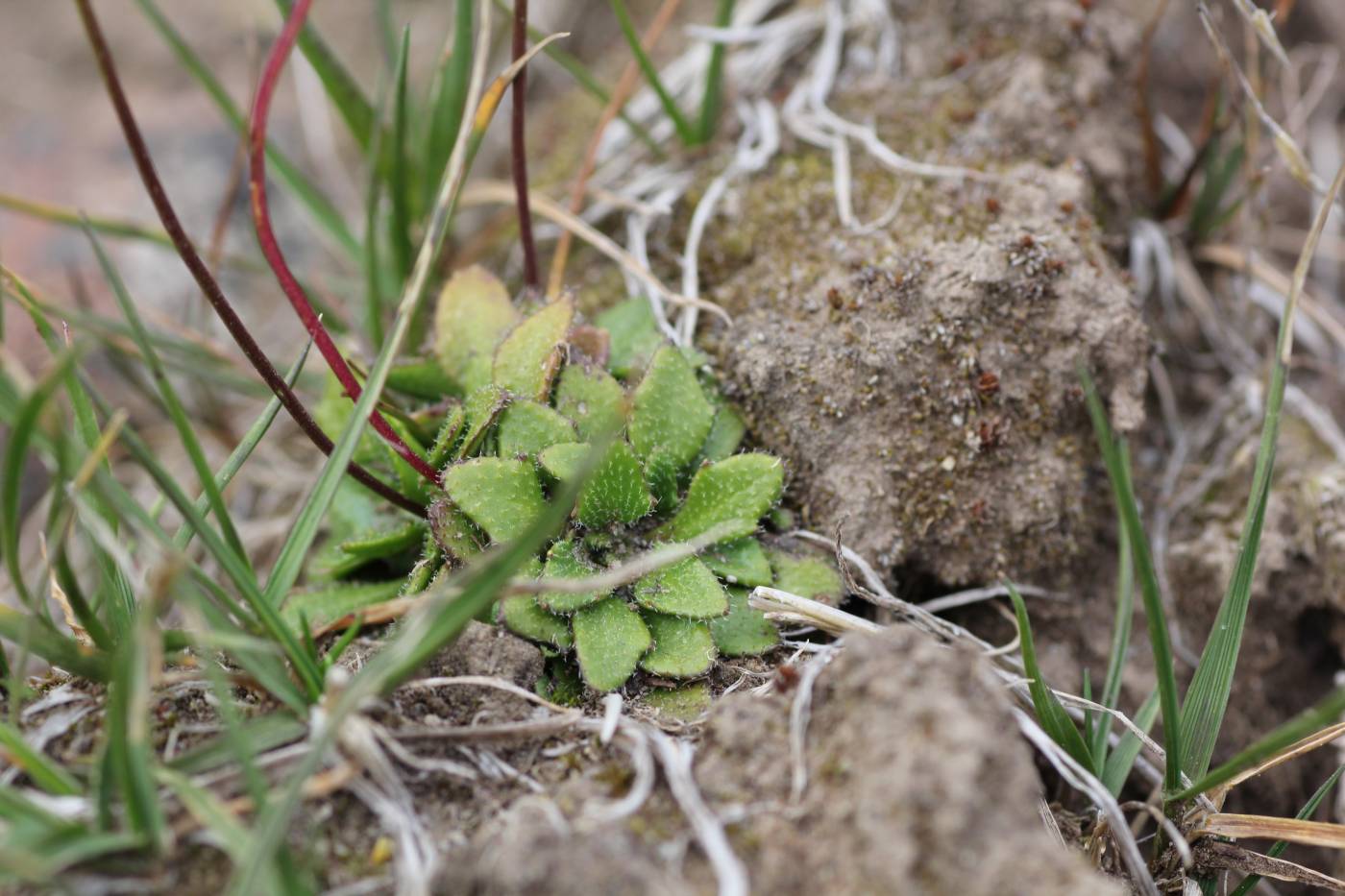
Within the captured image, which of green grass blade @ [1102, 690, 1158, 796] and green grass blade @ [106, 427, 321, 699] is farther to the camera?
green grass blade @ [1102, 690, 1158, 796]

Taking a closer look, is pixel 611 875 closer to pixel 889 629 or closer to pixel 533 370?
pixel 889 629

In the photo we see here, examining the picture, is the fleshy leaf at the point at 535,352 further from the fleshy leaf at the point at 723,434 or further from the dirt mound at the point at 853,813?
the dirt mound at the point at 853,813

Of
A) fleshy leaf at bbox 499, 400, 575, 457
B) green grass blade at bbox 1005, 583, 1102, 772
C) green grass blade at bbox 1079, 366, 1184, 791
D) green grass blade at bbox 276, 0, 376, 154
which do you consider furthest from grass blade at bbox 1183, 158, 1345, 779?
green grass blade at bbox 276, 0, 376, 154

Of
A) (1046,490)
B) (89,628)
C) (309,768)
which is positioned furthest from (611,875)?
(1046,490)

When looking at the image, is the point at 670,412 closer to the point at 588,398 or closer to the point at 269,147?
the point at 588,398

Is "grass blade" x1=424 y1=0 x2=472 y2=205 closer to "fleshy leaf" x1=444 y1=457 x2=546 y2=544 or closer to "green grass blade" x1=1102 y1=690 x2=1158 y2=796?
"fleshy leaf" x1=444 y1=457 x2=546 y2=544

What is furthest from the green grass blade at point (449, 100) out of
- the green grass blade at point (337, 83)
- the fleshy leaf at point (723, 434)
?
the fleshy leaf at point (723, 434)

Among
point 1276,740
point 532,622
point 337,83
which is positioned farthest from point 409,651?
point 337,83
